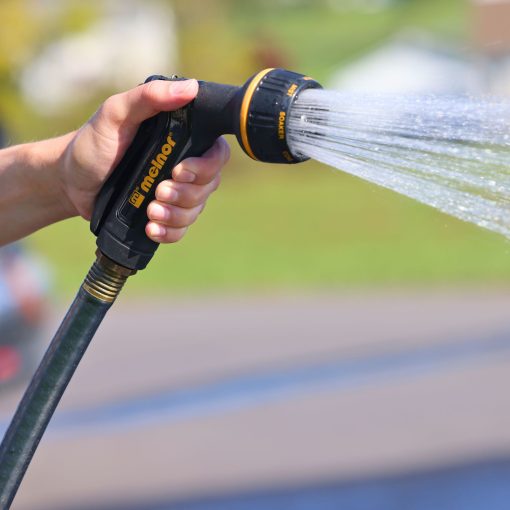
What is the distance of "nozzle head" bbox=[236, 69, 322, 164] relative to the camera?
A: 154 cm

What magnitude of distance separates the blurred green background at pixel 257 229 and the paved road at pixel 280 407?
3.90ft

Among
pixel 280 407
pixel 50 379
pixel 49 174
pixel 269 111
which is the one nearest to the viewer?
pixel 269 111

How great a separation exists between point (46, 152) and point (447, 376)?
626 centimetres

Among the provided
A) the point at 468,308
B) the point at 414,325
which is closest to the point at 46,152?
the point at 414,325

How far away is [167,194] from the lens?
5.49ft

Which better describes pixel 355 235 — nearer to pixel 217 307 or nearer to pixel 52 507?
pixel 217 307

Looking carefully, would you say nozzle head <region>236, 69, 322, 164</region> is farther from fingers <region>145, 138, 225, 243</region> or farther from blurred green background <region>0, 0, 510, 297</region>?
blurred green background <region>0, 0, 510, 297</region>

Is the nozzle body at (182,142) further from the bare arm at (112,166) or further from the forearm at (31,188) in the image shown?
the forearm at (31,188)

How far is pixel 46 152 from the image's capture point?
1928mm

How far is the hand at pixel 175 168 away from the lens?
1.61 metres

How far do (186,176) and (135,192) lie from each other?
0.28ft

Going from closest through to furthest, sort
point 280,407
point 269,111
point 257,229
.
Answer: point 269,111 < point 280,407 < point 257,229

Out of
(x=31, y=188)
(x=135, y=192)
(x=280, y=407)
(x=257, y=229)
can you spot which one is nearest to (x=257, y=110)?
(x=135, y=192)

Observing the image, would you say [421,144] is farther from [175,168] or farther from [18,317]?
[18,317]
